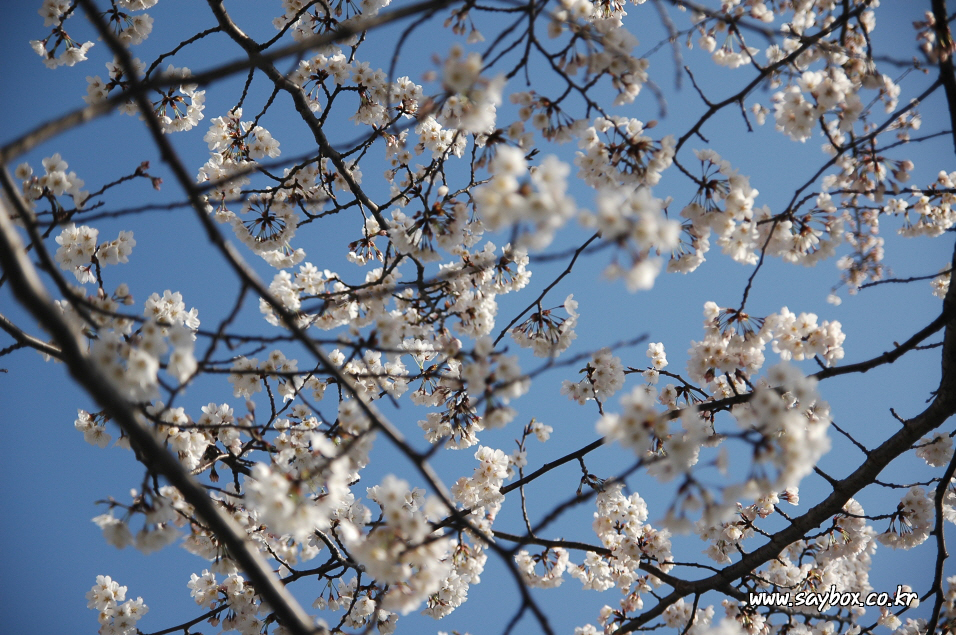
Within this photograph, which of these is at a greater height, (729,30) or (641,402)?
(729,30)

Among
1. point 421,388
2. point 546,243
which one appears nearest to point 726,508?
point 546,243

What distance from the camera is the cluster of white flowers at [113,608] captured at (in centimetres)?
446

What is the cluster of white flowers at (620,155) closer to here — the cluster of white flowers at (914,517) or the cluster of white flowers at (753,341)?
the cluster of white flowers at (753,341)

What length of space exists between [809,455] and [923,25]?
9.65 feet

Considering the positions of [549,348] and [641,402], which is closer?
[641,402]

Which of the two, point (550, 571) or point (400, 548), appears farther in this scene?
point (550, 571)

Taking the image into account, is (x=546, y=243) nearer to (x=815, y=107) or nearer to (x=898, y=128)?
(x=815, y=107)

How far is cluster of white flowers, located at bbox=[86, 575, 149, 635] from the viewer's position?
446 cm

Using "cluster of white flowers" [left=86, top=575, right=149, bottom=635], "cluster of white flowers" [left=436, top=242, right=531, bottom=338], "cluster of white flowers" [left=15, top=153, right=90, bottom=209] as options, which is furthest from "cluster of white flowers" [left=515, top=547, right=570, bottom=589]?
"cluster of white flowers" [left=15, top=153, right=90, bottom=209]

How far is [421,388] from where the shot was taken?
4.33 metres

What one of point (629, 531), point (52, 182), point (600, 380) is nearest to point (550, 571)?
point (629, 531)

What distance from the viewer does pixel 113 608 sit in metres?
4.50

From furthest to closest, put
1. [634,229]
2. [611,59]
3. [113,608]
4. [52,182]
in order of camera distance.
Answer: [113,608] < [52,182] < [611,59] < [634,229]

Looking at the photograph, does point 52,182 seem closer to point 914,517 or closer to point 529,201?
point 529,201
